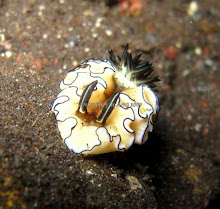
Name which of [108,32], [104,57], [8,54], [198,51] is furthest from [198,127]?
[8,54]

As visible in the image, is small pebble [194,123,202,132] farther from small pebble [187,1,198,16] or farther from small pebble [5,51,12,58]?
small pebble [5,51,12,58]

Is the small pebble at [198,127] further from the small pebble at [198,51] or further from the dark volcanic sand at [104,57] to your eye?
the small pebble at [198,51]

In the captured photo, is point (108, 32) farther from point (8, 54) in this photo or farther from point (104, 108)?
point (104, 108)

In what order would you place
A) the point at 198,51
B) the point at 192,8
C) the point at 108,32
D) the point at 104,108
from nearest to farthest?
the point at 104,108 < the point at 108,32 < the point at 198,51 < the point at 192,8

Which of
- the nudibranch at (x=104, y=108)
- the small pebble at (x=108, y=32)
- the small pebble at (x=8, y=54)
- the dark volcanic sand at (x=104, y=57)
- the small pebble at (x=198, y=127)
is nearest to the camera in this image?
the dark volcanic sand at (x=104, y=57)

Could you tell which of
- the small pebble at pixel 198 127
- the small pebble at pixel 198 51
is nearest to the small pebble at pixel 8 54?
the small pebble at pixel 198 127

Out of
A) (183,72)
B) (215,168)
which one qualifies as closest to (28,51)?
(183,72)
